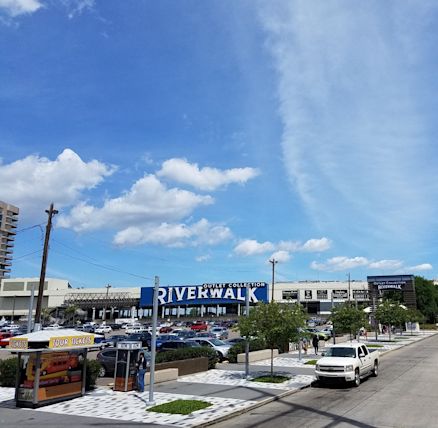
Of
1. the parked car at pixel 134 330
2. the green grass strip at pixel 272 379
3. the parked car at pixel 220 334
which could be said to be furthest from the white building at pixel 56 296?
the green grass strip at pixel 272 379

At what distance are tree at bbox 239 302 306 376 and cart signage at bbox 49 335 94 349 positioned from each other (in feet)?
24.2

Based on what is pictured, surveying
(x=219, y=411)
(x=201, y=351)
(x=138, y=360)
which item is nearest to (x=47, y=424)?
(x=219, y=411)

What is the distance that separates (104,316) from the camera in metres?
124

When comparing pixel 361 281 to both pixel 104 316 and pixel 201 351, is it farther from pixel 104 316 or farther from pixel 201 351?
pixel 201 351

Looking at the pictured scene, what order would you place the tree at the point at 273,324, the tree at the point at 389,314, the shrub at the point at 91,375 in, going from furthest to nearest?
the tree at the point at 389,314 < the tree at the point at 273,324 < the shrub at the point at 91,375

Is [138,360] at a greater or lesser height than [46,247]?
lesser

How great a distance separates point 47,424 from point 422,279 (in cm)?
11126

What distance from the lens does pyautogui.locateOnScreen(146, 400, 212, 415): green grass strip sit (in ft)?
48.5

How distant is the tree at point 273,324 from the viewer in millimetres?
21859

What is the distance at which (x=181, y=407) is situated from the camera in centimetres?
1529

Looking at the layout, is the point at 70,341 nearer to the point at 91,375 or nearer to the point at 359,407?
the point at 91,375

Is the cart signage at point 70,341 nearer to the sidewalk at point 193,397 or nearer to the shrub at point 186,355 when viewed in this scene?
the sidewalk at point 193,397

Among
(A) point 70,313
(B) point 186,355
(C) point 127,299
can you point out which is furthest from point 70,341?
(C) point 127,299

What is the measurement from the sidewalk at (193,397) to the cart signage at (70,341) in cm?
193
